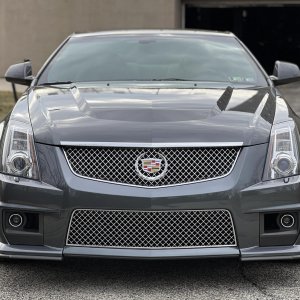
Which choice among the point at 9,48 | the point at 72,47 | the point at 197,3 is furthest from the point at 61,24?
the point at 72,47

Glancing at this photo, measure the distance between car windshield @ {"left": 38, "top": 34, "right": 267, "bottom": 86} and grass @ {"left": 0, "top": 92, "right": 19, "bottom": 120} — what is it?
565 cm

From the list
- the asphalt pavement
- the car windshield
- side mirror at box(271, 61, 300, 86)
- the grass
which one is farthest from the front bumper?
the grass

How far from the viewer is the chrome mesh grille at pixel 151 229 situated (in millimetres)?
3562

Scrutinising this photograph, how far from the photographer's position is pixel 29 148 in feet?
12.1

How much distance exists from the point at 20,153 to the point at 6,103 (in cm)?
902

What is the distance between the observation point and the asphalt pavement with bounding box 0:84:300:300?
3.67 metres

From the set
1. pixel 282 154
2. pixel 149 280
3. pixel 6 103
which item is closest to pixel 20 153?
pixel 149 280

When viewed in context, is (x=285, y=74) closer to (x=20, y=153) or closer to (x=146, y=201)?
(x=146, y=201)

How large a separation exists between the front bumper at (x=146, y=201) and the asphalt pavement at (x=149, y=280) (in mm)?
242

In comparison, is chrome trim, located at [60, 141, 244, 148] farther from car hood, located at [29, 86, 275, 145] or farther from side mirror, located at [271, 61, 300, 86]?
side mirror, located at [271, 61, 300, 86]

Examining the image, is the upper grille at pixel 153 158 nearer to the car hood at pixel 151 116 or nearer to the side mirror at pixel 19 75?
the car hood at pixel 151 116

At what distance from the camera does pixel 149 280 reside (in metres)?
3.87

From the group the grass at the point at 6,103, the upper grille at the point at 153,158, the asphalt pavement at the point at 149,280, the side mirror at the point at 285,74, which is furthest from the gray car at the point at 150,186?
the grass at the point at 6,103

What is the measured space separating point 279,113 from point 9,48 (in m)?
15.9
